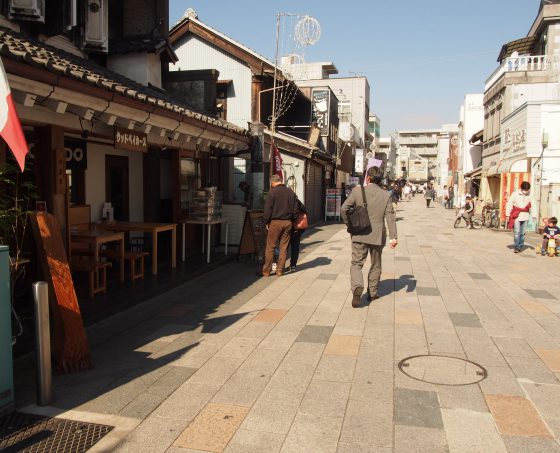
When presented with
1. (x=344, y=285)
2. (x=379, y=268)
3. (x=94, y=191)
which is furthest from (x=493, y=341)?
(x=94, y=191)

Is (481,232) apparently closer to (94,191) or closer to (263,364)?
(94,191)

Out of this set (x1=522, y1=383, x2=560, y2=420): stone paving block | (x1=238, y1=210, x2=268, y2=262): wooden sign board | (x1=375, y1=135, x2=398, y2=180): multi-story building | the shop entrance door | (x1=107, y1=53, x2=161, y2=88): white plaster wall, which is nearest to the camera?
(x1=522, y1=383, x2=560, y2=420): stone paving block

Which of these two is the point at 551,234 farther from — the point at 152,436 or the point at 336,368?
the point at 152,436

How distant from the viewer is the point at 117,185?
377 inches

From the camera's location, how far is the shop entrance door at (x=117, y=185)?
9250 mm

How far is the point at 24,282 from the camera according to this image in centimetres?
665

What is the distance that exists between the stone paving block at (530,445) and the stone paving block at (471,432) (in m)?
0.05

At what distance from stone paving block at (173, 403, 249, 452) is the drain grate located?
59 cm

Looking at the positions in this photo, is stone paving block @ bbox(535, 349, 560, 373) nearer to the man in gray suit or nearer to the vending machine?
Answer: the man in gray suit

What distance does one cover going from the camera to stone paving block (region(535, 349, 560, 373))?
4727 millimetres

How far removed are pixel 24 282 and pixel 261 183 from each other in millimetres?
6374

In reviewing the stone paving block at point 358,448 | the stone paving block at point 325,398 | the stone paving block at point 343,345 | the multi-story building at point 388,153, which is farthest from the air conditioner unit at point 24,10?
the multi-story building at point 388,153

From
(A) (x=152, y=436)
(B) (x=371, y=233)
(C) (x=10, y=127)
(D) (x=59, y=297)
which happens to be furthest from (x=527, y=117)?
(C) (x=10, y=127)

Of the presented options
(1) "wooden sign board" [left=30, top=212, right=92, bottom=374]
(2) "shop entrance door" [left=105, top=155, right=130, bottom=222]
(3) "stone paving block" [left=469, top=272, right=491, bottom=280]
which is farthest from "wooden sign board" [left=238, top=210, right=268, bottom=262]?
(1) "wooden sign board" [left=30, top=212, right=92, bottom=374]
